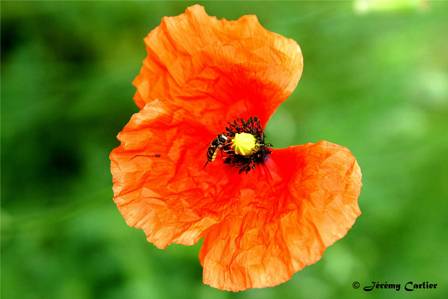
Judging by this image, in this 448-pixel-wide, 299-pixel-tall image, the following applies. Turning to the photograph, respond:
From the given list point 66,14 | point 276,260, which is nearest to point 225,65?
point 276,260

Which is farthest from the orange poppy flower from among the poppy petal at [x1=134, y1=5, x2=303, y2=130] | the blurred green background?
the blurred green background

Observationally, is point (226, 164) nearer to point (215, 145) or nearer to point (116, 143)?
point (215, 145)

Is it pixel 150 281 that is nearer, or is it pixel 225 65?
pixel 225 65

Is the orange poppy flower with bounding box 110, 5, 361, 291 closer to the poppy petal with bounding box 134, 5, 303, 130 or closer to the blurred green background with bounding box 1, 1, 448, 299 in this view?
the poppy petal with bounding box 134, 5, 303, 130

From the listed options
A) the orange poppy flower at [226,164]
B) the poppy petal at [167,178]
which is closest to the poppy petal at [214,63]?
the orange poppy flower at [226,164]

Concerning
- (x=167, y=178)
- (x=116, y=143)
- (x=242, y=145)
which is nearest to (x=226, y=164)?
(x=242, y=145)

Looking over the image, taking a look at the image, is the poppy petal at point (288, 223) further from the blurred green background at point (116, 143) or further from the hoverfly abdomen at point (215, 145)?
the blurred green background at point (116, 143)

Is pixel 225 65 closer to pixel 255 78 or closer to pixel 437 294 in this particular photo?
pixel 255 78
